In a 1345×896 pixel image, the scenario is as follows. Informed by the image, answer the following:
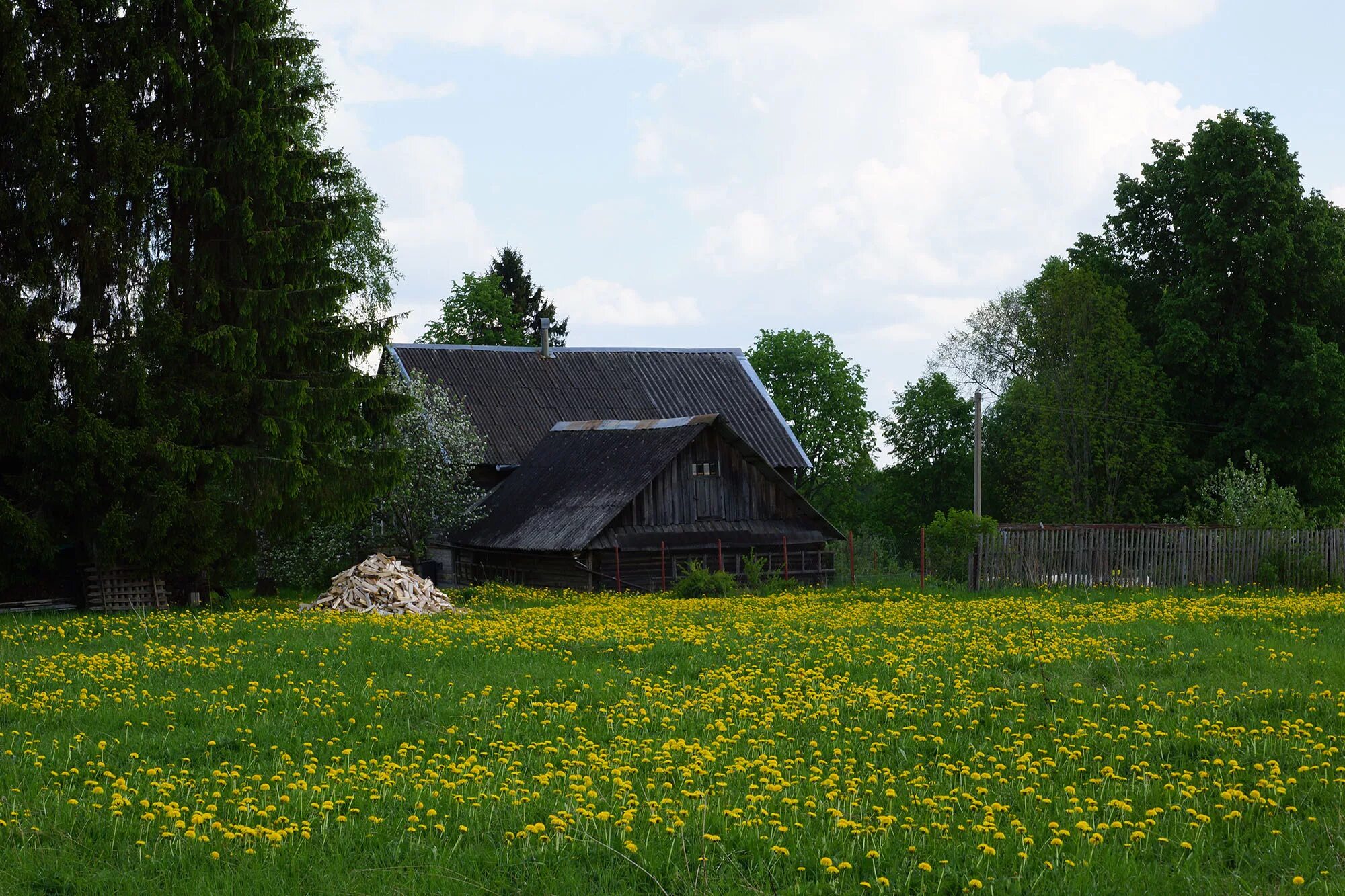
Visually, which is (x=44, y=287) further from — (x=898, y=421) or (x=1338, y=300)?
(x=898, y=421)

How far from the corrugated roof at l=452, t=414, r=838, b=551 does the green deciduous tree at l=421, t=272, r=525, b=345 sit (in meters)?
28.7

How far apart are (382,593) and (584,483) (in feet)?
38.2

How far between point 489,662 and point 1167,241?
40.8m

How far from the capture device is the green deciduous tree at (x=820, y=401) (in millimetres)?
61062

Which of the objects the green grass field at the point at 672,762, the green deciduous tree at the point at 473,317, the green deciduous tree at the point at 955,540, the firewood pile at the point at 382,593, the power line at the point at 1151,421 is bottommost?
the green grass field at the point at 672,762

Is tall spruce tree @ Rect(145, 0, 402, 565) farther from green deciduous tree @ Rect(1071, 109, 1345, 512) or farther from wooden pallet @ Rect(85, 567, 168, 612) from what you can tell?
green deciduous tree @ Rect(1071, 109, 1345, 512)

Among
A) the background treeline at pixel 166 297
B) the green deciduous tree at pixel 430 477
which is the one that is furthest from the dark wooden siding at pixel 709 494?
the background treeline at pixel 166 297

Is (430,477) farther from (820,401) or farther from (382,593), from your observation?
(820,401)

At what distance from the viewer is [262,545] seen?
A: 100ft

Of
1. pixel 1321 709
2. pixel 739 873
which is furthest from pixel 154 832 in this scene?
pixel 1321 709

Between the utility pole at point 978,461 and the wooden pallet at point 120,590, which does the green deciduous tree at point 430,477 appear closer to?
the wooden pallet at point 120,590

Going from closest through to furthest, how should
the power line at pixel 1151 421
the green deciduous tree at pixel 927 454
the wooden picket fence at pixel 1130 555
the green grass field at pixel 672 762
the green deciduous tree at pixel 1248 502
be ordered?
the green grass field at pixel 672 762 → the wooden picket fence at pixel 1130 555 → the green deciduous tree at pixel 1248 502 → the power line at pixel 1151 421 → the green deciduous tree at pixel 927 454

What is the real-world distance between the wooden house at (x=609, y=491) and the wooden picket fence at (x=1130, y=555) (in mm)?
6624

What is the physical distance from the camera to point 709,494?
112 ft
